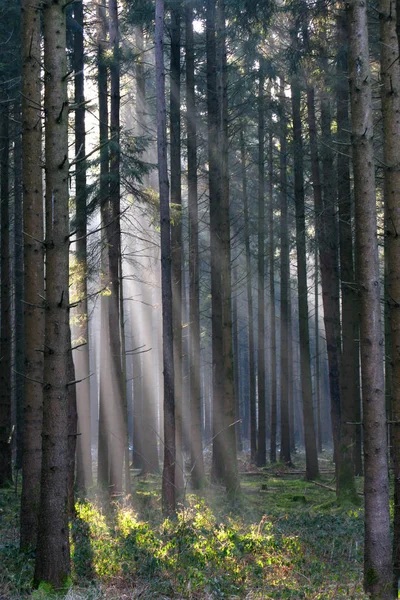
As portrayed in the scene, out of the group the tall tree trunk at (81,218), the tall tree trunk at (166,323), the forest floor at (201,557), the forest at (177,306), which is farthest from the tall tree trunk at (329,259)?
the tall tree trunk at (81,218)

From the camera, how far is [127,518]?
37.8ft

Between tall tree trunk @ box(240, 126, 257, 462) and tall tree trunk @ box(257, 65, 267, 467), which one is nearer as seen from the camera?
tall tree trunk @ box(257, 65, 267, 467)

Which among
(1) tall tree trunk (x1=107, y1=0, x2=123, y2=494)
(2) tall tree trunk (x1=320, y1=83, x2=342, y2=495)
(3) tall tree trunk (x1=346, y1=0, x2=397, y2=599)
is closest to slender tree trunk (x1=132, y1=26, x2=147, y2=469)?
(1) tall tree trunk (x1=107, y1=0, x2=123, y2=494)

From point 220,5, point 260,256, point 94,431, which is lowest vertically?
Answer: point 94,431

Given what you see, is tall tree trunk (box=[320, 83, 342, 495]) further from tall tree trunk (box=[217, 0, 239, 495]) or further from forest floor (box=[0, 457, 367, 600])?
forest floor (box=[0, 457, 367, 600])

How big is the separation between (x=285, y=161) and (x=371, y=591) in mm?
18326

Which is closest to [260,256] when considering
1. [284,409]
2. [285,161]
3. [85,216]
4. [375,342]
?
[285,161]

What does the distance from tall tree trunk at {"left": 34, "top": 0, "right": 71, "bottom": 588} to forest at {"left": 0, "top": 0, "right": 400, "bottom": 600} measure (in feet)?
0.07

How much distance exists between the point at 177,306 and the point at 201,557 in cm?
946

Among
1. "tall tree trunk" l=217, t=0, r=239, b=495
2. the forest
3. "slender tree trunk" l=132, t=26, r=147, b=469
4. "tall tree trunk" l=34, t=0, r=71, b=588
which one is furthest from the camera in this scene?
"slender tree trunk" l=132, t=26, r=147, b=469

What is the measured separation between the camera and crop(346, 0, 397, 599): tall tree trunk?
7.66 m

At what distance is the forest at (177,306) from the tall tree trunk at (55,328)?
0.9 inches

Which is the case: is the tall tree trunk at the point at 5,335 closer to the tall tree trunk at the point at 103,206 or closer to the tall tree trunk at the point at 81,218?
the tall tree trunk at the point at 81,218

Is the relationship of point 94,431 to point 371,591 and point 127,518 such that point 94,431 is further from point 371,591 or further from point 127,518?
point 371,591
